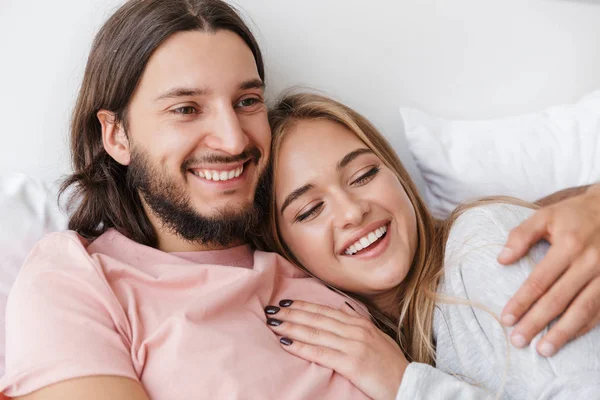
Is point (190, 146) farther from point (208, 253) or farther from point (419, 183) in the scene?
point (419, 183)

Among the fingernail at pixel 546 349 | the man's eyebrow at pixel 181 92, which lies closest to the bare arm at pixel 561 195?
the fingernail at pixel 546 349

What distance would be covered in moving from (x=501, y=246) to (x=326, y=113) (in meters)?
0.53

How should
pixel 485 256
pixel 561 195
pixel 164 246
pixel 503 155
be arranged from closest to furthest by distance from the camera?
pixel 485 256, pixel 164 246, pixel 561 195, pixel 503 155

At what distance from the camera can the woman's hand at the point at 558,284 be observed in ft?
3.57

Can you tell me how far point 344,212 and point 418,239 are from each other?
0.81ft

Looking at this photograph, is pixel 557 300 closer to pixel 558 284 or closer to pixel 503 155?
pixel 558 284

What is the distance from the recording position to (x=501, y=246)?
1218 millimetres

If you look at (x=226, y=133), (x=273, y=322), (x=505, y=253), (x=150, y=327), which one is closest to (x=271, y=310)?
(x=273, y=322)

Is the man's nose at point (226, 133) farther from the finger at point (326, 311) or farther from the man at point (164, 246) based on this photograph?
the finger at point (326, 311)

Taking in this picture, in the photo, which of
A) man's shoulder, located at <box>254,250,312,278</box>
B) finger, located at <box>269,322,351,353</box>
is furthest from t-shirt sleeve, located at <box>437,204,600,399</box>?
man's shoulder, located at <box>254,250,312,278</box>

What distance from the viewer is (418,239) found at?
4.80ft

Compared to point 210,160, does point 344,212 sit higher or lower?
lower

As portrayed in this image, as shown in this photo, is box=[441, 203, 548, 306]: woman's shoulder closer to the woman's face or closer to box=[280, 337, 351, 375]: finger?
the woman's face

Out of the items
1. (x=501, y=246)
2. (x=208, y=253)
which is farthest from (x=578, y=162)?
(x=208, y=253)
